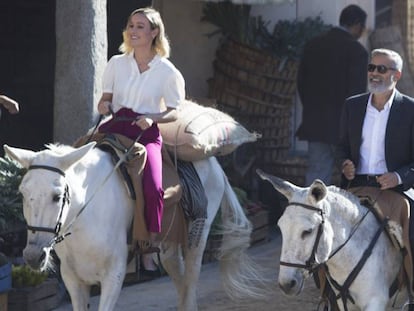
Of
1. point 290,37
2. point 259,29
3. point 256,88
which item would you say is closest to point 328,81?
point 256,88

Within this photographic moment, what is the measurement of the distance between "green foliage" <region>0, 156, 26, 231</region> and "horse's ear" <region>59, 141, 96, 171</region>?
6.54ft

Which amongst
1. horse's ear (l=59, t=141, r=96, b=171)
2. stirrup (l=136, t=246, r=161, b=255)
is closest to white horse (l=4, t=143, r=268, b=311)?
horse's ear (l=59, t=141, r=96, b=171)

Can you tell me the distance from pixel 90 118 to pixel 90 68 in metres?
0.38

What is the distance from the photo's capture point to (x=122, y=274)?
6828 millimetres

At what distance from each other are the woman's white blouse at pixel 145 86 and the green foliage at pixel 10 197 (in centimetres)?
147

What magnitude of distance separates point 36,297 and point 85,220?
1.61m

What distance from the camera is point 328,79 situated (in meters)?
10.1

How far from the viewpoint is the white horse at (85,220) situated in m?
6.15

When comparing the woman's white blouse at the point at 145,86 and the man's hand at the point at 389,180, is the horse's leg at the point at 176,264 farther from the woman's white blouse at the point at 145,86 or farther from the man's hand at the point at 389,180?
the man's hand at the point at 389,180

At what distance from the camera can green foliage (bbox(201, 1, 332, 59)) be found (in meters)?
12.1

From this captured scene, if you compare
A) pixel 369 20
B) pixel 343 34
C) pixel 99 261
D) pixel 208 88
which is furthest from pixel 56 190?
pixel 369 20

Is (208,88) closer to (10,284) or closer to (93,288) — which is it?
(93,288)

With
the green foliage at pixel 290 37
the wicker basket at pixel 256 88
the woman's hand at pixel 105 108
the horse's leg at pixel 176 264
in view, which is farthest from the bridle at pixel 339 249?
the green foliage at pixel 290 37

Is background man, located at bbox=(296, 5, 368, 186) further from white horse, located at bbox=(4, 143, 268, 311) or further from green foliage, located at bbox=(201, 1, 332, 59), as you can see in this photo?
white horse, located at bbox=(4, 143, 268, 311)
